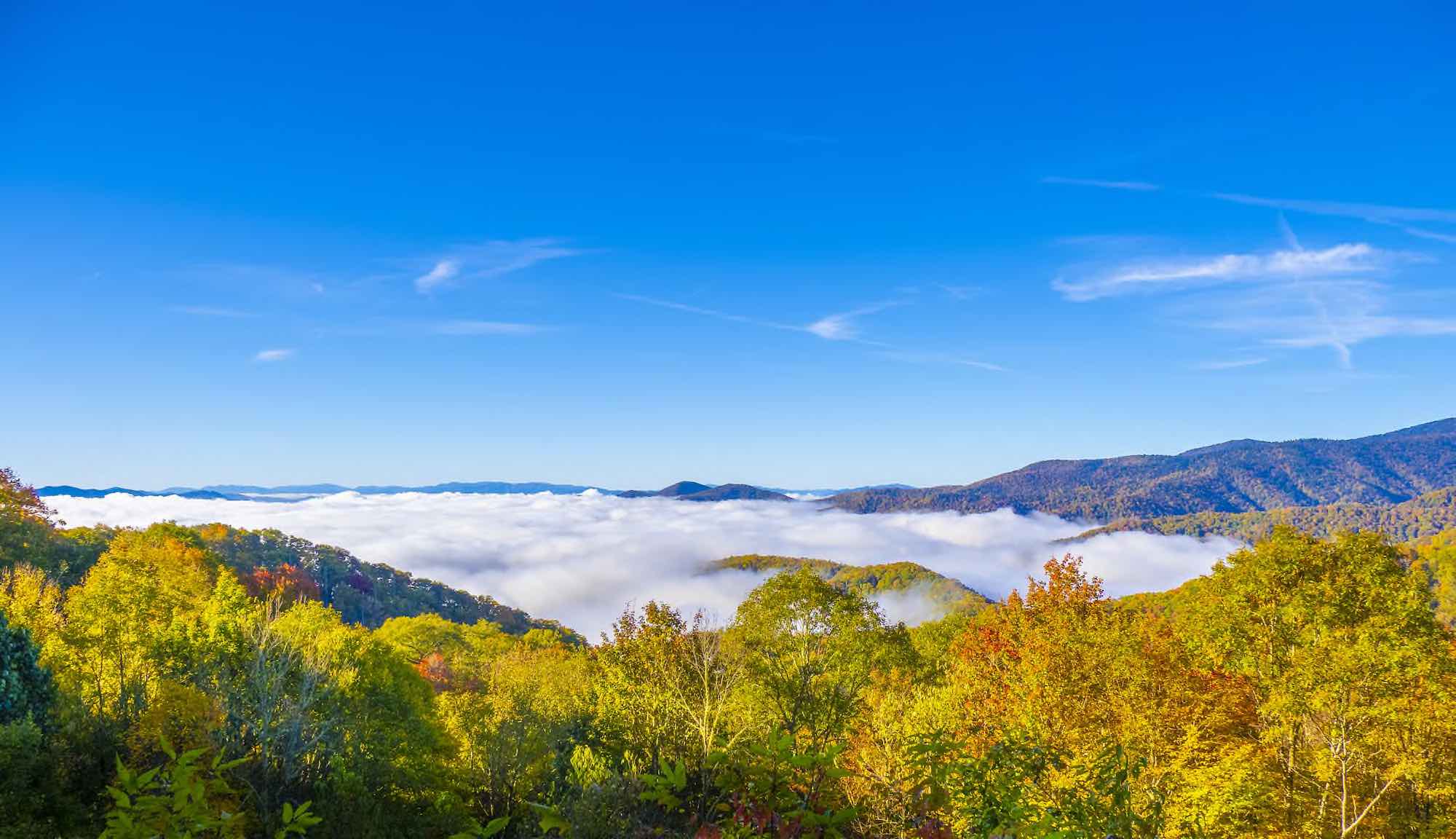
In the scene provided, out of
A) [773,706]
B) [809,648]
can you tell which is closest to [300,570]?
[773,706]

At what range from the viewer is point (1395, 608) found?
72.7 feet

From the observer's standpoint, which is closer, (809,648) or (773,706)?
(773,706)

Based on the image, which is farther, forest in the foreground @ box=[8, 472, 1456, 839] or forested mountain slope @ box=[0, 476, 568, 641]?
forested mountain slope @ box=[0, 476, 568, 641]

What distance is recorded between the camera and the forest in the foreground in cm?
2081

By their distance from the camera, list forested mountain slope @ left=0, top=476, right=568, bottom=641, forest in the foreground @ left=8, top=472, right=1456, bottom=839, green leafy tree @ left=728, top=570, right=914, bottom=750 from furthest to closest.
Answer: forested mountain slope @ left=0, top=476, right=568, bottom=641 → green leafy tree @ left=728, top=570, right=914, bottom=750 → forest in the foreground @ left=8, top=472, right=1456, bottom=839

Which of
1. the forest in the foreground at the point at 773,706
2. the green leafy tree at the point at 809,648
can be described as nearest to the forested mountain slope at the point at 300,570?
the forest in the foreground at the point at 773,706

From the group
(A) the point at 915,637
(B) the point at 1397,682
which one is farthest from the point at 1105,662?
(A) the point at 915,637

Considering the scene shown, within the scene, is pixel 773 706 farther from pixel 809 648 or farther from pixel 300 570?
pixel 300 570

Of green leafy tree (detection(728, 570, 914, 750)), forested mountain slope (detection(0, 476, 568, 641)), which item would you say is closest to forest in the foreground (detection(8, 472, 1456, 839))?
green leafy tree (detection(728, 570, 914, 750))

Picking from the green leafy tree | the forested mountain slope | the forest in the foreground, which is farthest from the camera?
the forested mountain slope

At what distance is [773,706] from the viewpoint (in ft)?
112

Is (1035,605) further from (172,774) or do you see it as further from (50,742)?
(50,742)

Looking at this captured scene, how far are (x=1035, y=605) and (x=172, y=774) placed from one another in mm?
32682

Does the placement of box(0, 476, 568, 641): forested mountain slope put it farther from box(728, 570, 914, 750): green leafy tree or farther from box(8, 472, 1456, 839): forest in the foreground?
box(728, 570, 914, 750): green leafy tree
